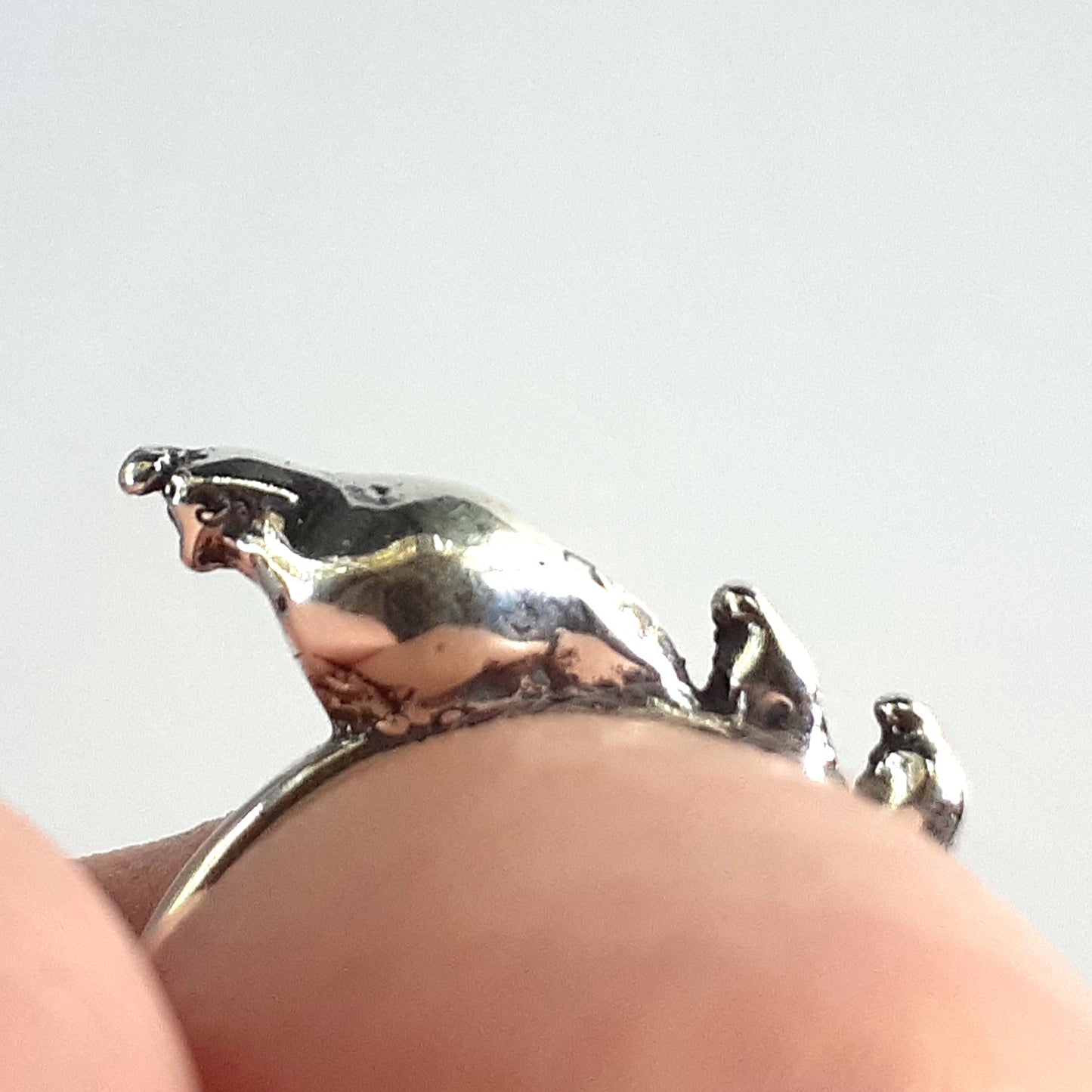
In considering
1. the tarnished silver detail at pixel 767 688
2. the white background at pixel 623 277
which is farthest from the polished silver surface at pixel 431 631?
the white background at pixel 623 277

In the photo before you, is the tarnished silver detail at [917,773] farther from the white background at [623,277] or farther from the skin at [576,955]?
the white background at [623,277]

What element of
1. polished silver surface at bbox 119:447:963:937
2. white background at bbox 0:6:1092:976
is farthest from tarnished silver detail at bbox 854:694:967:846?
white background at bbox 0:6:1092:976

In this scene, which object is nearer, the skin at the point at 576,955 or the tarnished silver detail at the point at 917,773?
the skin at the point at 576,955

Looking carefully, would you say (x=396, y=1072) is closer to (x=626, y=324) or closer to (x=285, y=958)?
(x=285, y=958)

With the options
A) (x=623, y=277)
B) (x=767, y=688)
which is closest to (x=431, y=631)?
(x=767, y=688)

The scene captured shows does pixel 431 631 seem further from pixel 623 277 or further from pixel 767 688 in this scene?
pixel 623 277

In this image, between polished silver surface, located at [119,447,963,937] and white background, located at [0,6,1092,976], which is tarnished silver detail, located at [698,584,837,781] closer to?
polished silver surface, located at [119,447,963,937]
